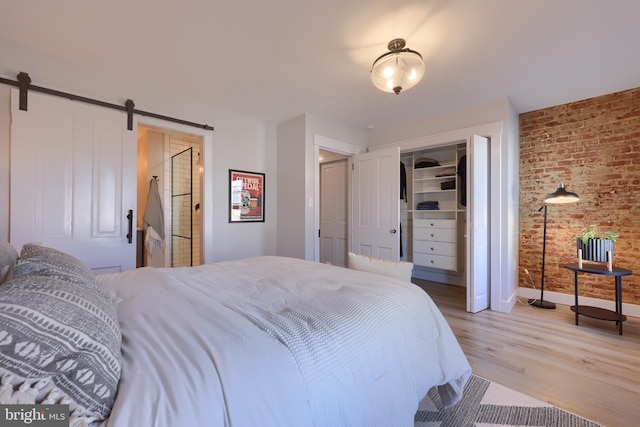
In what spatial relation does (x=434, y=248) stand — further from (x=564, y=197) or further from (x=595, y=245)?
(x=595, y=245)

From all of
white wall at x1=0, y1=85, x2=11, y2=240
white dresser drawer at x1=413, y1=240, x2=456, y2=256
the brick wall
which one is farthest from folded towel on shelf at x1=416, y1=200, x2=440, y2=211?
white wall at x1=0, y1=85, x2=11, y2=240

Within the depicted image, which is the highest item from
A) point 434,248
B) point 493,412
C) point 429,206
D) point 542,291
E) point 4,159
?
point 4,159

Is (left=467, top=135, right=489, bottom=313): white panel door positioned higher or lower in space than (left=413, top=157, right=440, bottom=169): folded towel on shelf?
lower

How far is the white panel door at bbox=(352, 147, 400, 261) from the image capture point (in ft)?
12.6

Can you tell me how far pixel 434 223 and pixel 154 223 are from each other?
4.27 meters

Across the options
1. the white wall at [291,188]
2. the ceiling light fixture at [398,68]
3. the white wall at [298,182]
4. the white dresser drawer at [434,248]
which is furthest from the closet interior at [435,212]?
the ceiling light fixture at [398,68]

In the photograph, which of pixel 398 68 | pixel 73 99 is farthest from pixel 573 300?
pixel 73 99

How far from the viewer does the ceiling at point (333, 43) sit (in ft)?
6.08

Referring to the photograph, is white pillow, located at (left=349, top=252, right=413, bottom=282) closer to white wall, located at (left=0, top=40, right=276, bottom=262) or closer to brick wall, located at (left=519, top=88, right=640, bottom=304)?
white wall, located at (left=0, top=40, right=276, bottom=262)

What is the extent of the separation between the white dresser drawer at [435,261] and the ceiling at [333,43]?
2.31 m

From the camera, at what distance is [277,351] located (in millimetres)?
849

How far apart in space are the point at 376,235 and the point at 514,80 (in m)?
2.33

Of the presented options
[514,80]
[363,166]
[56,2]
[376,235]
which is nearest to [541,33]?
[514,80]

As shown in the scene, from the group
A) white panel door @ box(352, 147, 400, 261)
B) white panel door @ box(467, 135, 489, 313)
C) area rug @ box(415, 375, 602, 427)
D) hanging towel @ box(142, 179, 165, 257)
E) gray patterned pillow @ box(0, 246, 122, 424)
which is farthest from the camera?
hanging towel @ box(142, 179, 165, 257)
